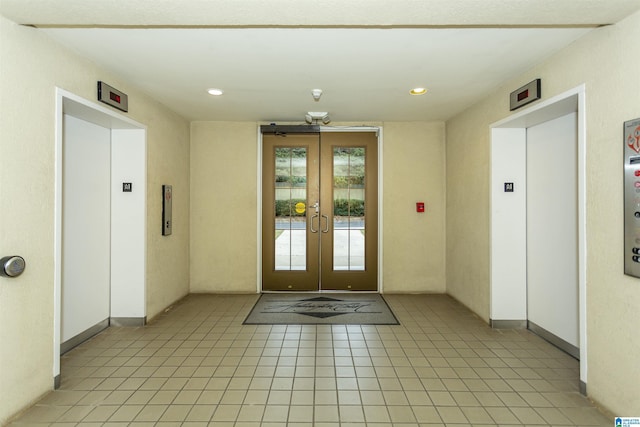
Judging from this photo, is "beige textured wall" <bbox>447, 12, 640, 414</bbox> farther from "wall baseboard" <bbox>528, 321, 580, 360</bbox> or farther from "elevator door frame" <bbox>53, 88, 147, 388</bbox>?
"elevator door frame" <bbox>53, 88, 147, 388</bbox>

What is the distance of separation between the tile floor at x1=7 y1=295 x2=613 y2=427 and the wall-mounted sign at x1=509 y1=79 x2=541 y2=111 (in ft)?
7.72

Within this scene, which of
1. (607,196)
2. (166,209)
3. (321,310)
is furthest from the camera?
(321,310)

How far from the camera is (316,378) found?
274cm

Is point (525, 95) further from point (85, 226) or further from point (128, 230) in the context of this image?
point (85, 226)

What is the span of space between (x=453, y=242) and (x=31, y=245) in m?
4.78

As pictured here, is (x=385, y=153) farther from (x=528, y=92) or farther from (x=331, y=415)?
(x=331, y=415)

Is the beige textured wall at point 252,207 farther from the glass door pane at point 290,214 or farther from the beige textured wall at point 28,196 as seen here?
the beige textured wall at point 28,196

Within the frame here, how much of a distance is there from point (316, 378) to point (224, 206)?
3.32 meters

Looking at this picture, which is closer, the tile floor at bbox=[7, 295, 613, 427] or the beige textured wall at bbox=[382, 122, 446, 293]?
the tile floor at bbox=[7, 295, 613, 427]

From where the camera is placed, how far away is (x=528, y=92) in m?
3.08

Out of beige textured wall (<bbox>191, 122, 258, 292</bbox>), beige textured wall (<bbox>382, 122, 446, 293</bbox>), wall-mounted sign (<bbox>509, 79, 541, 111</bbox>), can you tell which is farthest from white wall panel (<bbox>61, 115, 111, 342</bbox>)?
wall-mounted sign (<bbox>509, 79, 541, 111</bbox>)

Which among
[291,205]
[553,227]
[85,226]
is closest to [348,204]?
[291,205]

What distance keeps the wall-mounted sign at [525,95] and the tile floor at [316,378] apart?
2352 mm

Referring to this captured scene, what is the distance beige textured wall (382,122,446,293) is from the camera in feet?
17.5
